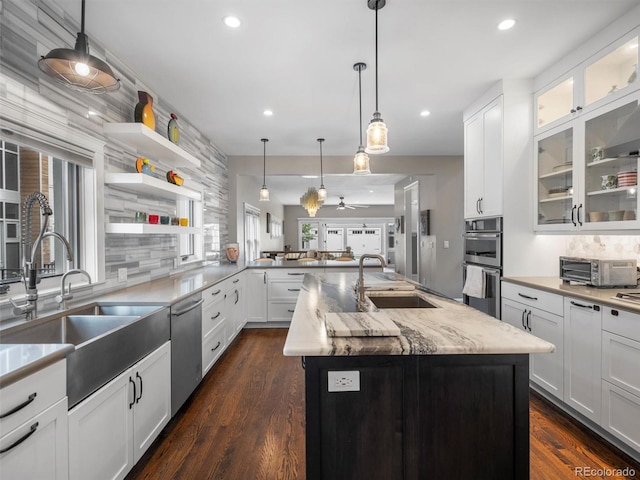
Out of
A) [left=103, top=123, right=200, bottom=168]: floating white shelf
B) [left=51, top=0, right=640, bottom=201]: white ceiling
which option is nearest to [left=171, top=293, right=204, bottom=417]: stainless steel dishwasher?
[left=103, top=123, right=200, bottom=168]: floating white shelf

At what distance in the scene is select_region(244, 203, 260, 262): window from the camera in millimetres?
6729

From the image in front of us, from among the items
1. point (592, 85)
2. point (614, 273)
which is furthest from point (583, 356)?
point (592, 85)

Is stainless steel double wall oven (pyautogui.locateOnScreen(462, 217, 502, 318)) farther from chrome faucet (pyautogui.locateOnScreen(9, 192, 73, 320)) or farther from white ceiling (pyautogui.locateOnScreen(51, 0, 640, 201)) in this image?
chrome faucet (pyautogui.locateOnScreen(9, 192, 73, 320))

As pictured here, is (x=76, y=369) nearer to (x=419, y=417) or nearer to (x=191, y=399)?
(x=419, y=417)

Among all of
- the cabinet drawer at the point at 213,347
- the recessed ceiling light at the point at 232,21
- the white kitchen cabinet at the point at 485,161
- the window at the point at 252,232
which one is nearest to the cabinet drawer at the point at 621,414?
the white kitchen cabinet at the point at 485,161

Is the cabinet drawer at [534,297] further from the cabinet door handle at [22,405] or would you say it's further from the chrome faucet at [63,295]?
the chrome faucet at [63,295]

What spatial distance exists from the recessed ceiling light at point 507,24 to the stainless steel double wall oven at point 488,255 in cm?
149

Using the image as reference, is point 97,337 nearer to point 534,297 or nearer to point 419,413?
point 419,413

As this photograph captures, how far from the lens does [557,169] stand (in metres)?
2.71

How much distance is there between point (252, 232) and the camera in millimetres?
7352

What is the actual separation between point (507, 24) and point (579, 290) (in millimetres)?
1815

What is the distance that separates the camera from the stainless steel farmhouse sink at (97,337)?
1.32 meters

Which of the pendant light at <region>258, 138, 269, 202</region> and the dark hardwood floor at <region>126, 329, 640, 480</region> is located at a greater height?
the pendant light at <region>258, 138, 269, 202</region>

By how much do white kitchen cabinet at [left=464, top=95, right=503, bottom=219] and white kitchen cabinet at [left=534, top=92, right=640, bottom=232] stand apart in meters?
0.31
